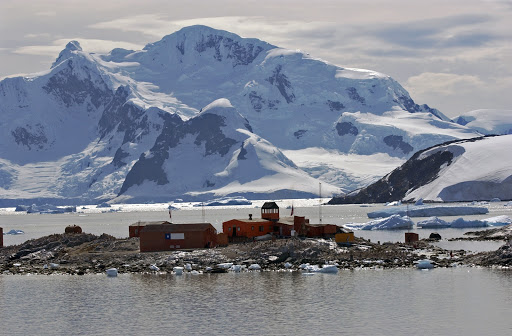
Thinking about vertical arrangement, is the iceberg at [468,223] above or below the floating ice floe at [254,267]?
above

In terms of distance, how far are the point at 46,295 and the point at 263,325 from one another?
22.9 metres

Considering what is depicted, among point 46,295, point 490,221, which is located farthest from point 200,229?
point 490,221

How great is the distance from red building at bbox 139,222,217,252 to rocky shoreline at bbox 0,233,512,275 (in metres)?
1.83

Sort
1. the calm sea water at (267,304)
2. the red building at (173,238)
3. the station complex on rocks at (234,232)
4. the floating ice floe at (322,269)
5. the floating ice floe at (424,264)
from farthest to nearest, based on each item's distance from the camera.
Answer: the station complex on rocks at (234,232) → the red building at (173,238) → the floating ice floe at (424,264) → the floating ice floe at (322,269) → the calm sea water at (267,304)

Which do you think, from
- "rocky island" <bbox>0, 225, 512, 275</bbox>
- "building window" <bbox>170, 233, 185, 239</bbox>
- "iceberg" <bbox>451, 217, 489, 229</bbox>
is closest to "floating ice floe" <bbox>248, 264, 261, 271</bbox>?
"rocky island" <bbox>0, 225, 512, 275</bbox>

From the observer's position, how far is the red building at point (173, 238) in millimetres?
94562

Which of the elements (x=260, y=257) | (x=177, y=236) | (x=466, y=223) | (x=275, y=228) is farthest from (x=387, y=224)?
(x=260, y=257)

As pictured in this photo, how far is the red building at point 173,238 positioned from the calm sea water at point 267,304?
9.87 m

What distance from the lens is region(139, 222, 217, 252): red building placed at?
94562 millimetres

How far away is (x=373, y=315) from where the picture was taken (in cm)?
6338

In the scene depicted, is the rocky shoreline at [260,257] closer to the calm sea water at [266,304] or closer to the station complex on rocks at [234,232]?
the station complex on rocks at [234,232]

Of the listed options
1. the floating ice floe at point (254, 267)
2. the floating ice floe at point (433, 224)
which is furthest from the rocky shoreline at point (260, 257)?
the floating ice floe at point (433, 224)

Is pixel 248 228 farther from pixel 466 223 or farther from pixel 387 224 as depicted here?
pixel 466 223

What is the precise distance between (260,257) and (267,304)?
20241 mm
